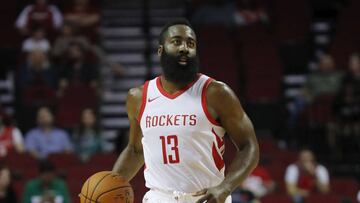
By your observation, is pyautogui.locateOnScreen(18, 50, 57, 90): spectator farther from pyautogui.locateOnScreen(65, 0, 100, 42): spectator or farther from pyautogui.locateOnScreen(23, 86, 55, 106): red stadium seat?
pyautogui.locateOnScreen(65, 0, 100, 42): spectator

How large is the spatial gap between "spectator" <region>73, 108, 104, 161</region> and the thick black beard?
265 inches

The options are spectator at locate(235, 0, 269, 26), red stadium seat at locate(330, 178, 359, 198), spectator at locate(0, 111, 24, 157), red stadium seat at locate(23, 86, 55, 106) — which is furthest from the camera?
spectator at locate(235, 0, 269, 26)

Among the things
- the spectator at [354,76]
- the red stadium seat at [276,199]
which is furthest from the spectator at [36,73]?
the red stadium seat at [276,199]

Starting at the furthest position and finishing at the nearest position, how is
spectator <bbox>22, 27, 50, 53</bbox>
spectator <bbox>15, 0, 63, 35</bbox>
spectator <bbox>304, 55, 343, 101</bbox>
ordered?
spectator <bbox>15, 0, 63, 35</bbox>, spectator <bbox>22, 27, 50, 53</bbox>, spectator <bbox>304, 55, 343, 101</bbox>

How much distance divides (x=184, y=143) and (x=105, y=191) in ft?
1.68

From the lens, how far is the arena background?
11578 millimetres

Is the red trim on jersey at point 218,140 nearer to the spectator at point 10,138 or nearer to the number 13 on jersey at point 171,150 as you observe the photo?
the number 13 on jersey at point 171,150

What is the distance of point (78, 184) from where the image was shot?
1005 centimetres

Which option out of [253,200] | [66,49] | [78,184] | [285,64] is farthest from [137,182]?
[285,64]

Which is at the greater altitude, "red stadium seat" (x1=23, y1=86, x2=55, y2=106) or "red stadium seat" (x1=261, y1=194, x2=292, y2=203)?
"red stadium seat" (x1=23, y1=86, x2=55, y2=106)

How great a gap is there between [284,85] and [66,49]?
11.2 ft

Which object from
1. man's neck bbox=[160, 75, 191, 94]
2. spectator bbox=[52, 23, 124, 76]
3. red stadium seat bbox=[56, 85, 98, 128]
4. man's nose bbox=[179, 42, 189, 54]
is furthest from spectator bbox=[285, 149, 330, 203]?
man's nose bbox=[179, 42, 189, 54]

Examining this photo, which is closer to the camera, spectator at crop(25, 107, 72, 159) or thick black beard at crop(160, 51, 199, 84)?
thick black beard at crop(160, 51, 199, 84)

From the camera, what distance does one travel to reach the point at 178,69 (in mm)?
4867
